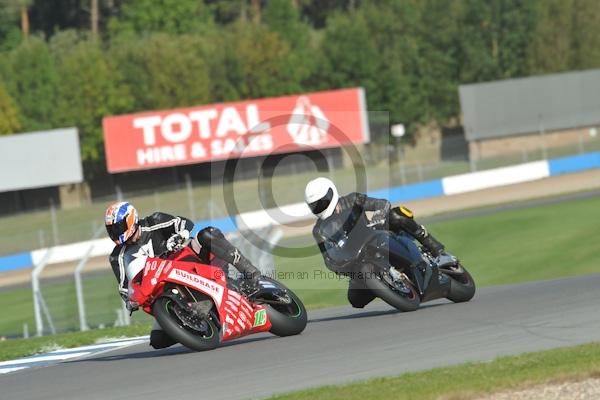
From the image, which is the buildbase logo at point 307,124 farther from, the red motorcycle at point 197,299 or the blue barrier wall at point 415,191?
the red motorcycle at point 197,299

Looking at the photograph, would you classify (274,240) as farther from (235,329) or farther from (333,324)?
(235,329)

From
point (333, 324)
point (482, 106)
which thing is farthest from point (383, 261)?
point (482, 106)

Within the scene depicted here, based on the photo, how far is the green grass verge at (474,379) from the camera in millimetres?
7695

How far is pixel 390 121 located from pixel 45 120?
18.9m

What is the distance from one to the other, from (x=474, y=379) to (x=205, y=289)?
3498 millimetres

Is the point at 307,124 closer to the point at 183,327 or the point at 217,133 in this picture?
the point at 217,133

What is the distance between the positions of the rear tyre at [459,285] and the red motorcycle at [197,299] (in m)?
2.35

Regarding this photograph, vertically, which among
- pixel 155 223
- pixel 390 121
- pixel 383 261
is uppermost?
pixel 155 223

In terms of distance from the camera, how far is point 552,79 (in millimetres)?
54156

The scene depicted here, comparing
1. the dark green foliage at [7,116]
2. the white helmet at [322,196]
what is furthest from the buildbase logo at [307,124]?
the white helmet at [322,196]

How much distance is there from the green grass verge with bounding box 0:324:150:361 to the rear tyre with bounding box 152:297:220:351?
419 cm

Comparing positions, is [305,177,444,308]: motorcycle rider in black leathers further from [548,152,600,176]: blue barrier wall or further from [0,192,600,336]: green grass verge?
[548,152,600,176]: blue barrier wall

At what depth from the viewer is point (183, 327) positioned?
34.8ft

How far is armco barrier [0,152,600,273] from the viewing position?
36.5 metres
